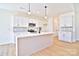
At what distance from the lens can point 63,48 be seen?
4586mm

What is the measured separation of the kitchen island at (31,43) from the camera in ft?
11.4

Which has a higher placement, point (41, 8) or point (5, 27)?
point (41, 8)

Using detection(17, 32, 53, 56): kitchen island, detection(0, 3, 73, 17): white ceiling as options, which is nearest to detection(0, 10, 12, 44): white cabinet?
detection(0, 3, 73, 17): white ceiling

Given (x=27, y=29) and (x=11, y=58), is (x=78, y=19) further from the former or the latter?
(x=11, y=58)

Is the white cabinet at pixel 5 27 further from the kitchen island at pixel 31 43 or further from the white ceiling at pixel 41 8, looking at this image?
the kitchen island at pixel 31 43

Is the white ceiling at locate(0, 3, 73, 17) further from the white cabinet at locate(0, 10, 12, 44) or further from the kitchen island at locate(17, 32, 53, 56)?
the kitchen island at locate(17, 32, 53, 56)

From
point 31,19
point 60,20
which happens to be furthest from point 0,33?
point 60,20

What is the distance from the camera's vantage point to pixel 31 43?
400cm

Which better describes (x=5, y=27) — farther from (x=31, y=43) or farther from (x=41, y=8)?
(x=41, y=8)

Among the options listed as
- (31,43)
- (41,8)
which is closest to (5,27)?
(31,43)

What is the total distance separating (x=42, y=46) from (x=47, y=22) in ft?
5.03

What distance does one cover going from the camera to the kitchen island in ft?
11.4

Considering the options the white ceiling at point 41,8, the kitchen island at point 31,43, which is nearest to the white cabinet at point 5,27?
the white ceiling at point 41,8

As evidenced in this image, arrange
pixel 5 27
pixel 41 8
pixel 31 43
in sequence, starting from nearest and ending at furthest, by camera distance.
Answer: pixel 31 43 → pixel 41 8 → pixel 5 27
